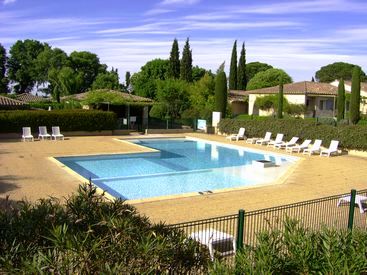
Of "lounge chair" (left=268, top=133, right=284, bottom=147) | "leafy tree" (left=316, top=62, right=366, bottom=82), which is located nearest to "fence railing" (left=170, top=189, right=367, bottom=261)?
"lounge chair" (left=268, top=133, right=284, bottom=147)

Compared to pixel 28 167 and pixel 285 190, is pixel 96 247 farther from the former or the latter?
pixel 28 167

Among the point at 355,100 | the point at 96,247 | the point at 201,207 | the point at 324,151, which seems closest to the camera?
the point at 96,247

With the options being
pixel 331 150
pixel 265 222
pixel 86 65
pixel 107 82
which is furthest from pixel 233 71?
pixel 265 222

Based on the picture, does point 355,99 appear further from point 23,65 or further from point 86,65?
point 23,65

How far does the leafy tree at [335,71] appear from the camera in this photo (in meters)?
88.8

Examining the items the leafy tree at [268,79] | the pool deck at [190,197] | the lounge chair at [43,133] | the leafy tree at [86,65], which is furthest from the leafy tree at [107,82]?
the pool deck at [190,197]

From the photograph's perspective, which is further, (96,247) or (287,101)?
(287,101)

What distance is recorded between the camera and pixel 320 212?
960 cm

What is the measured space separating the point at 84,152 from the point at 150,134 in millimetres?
10357

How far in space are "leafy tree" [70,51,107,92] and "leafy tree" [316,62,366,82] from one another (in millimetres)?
50790

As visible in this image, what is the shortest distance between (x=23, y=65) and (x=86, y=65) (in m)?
10.9

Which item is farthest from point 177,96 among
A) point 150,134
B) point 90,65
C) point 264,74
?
point 90,65

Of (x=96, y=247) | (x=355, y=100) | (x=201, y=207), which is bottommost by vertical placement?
(x=201, y=207)

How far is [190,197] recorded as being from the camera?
11852 millimetres
